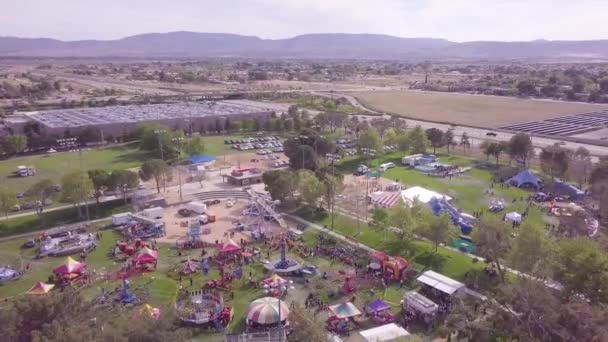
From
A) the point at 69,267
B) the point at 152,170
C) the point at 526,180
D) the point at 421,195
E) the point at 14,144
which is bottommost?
the point at 69,267

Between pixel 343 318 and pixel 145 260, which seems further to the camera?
pixel 145 260

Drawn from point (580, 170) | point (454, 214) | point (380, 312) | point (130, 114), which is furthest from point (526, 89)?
point (380, 312)

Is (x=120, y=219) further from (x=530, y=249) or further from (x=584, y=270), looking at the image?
(x=584, y=270)

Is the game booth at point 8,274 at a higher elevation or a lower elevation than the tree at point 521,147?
lower

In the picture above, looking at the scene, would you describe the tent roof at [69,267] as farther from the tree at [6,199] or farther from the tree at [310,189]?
the tree at [310,189]

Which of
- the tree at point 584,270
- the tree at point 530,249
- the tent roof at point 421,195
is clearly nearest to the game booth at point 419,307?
the tree at point 530,249

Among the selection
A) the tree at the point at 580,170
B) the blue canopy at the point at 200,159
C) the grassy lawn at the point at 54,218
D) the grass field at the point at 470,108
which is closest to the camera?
the grassy lawn at the point at 54,218
